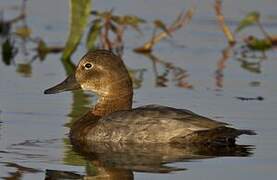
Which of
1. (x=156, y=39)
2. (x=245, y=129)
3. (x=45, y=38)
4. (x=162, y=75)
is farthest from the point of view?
(x=45, y=38)

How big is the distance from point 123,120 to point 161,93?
2885mm

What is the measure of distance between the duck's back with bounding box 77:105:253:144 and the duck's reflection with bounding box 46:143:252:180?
76 mm

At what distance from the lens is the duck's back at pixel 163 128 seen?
11.8 metres

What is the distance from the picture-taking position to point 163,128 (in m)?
11.9

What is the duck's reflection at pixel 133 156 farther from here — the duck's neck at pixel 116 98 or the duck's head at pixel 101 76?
the duck's head at pixel 101 76

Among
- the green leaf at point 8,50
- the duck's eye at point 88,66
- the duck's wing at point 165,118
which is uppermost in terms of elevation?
the green leaf at point 8,50

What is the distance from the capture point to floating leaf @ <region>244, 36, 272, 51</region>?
1811 cm

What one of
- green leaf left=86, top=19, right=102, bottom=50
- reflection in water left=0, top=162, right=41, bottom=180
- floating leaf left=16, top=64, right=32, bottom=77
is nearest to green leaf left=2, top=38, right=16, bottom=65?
floating leaf left=16, top=64, right=32, bottom=77

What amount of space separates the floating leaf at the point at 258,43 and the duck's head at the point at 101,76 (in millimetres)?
5417

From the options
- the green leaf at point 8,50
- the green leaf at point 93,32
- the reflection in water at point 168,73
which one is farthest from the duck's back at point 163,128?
the green leaf at point 8,50

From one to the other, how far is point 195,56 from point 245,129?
16.5ft

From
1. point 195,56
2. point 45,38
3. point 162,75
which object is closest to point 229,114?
point 162,75

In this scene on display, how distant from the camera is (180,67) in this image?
666 inches

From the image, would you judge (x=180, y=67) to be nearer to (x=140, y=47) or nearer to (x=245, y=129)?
(x=140, y=47)
